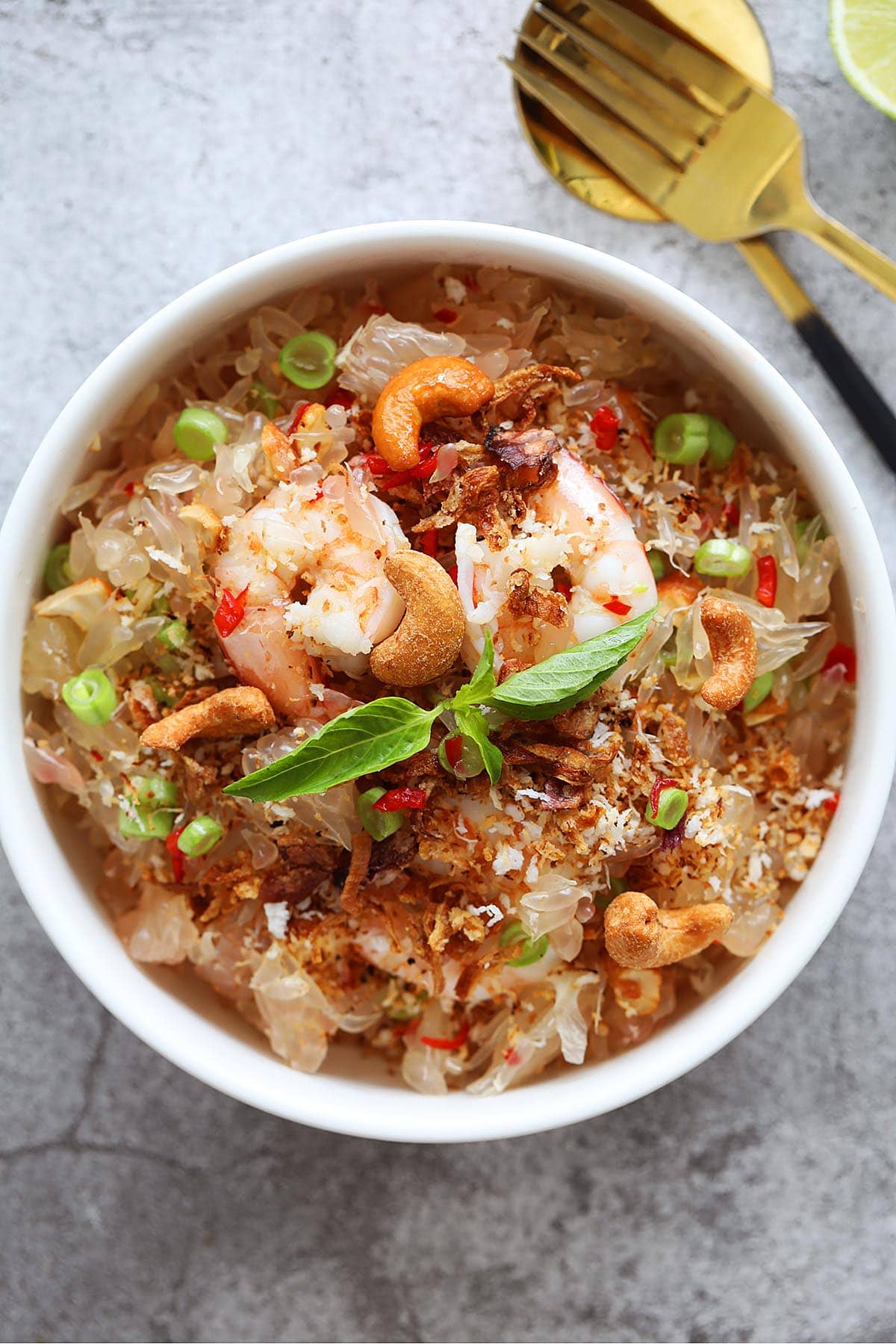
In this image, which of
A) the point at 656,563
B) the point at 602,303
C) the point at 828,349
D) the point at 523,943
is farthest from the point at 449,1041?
the point at 828,349

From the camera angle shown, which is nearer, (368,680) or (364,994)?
(368,680)

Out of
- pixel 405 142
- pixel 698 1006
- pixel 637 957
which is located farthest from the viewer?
pixel 405 142

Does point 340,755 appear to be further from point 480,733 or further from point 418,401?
point 418,401

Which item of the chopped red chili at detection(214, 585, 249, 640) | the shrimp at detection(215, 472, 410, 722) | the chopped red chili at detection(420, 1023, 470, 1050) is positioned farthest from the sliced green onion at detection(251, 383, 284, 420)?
the chopped red chili at detection(420, 1023, 470, 1050)

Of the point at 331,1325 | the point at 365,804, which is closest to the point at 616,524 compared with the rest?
the point at 365,804

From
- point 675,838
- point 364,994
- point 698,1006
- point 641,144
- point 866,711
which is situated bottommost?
point 364,994

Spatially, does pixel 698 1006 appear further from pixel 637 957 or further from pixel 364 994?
pixel 364 994
